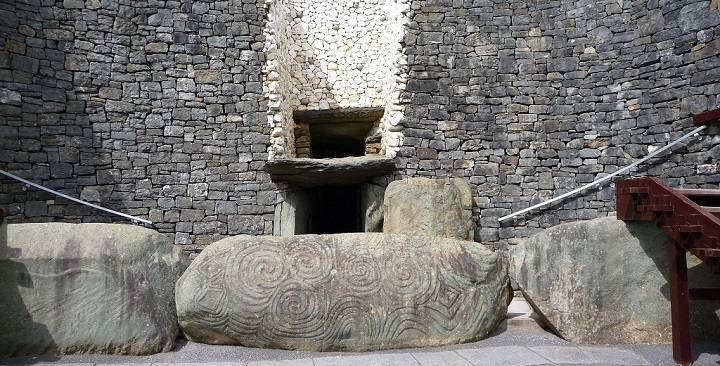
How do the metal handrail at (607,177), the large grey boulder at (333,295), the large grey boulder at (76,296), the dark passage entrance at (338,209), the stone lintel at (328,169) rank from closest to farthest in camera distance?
the large grey boulder at (76,296)
the large grey boulder at (333,295)
the metal handrail at (607,177)
the stone lintel at (328,169)
the dark passage entrance at (338,209)

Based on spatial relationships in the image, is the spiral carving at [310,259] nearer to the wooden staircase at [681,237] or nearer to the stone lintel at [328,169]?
the stone lintel at [328,169]

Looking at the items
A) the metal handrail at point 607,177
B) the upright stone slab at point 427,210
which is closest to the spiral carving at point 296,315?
the upright stone slab at point 427,210

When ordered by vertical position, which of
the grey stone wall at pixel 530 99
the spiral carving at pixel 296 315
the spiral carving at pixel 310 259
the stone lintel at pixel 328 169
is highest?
the grey stone wall at pixel 530 99

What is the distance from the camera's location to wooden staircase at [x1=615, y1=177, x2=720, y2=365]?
151 inches

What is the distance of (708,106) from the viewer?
645 cm

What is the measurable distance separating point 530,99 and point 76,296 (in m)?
6.58

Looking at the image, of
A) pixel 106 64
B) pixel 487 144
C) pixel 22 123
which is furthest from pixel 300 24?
pixel 22 123

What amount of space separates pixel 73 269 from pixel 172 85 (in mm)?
3949

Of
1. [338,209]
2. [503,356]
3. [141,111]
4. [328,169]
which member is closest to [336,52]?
[328,169]

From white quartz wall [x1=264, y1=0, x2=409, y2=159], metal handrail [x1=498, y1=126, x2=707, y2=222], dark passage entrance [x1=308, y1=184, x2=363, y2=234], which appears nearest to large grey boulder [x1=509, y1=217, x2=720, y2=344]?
metal handrail [x1=498, y1=126, x2=707, y2=222]

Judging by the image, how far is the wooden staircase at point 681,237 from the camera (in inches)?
151

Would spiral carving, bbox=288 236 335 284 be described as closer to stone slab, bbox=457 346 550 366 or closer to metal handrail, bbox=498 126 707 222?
stone slab, bbox=457 346 550 366

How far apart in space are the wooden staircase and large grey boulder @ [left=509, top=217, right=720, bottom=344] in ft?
0.75

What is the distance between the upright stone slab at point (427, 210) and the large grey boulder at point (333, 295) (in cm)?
229
